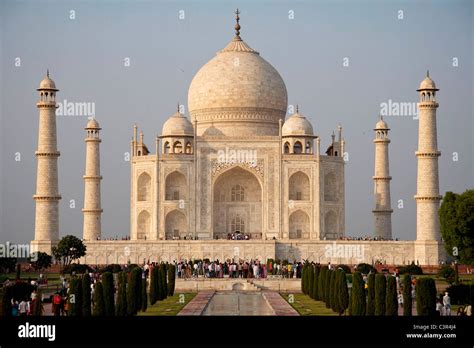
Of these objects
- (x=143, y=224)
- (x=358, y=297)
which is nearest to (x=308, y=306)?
(x=358, y=297)

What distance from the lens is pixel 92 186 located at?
1587 inches

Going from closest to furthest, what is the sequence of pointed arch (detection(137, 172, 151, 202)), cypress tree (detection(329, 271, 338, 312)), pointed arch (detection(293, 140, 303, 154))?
cypress tree (detection(329, 271, 338, 312)) < pointed arch (detection(137, 172, 151, 202)) < pointed arch (detection(293, 140, 303, 154))

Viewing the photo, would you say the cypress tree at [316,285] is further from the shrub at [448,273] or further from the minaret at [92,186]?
the minaret at [92,186]

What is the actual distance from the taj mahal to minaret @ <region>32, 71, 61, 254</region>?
36 millimetres

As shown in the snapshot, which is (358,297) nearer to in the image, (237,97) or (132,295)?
(132,295)

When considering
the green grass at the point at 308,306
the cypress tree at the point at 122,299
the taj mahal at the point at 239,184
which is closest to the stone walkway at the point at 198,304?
the cypress tree at the point at 122,299

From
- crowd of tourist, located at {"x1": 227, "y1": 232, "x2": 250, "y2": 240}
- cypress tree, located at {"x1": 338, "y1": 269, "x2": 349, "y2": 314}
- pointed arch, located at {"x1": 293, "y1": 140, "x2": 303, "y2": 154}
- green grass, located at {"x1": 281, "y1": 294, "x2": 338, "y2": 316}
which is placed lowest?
green grass, located at {"x1": 281, "y1": 294, "x2": 338, "y2": 316}

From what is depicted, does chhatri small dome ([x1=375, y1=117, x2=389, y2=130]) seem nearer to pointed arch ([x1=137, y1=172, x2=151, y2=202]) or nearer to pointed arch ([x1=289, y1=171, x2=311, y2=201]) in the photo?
pointed arch ([x1=289, y1=171, x2=311, y2=201])

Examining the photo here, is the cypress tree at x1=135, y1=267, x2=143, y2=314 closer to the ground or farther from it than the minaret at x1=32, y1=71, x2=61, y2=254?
closer to the ground

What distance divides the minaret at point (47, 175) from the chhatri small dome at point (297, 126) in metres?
9.06

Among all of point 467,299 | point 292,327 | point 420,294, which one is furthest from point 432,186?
point 292,327

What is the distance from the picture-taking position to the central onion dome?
4159cm

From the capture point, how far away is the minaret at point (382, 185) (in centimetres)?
4059

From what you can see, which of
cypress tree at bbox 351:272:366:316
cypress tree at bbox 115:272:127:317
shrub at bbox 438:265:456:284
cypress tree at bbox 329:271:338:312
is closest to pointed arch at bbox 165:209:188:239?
shrub at bbox 438:265:456:284
